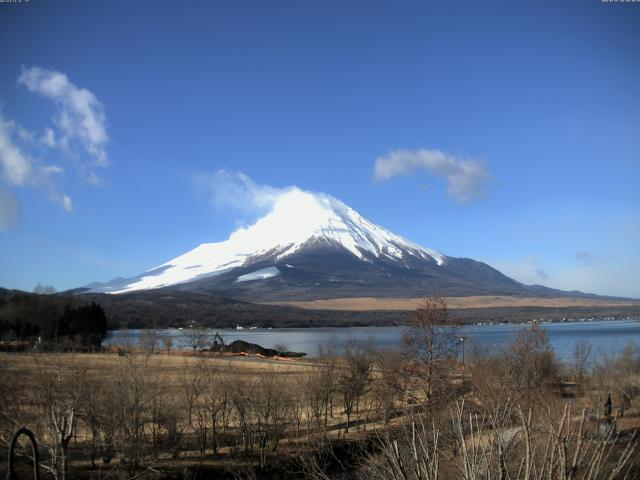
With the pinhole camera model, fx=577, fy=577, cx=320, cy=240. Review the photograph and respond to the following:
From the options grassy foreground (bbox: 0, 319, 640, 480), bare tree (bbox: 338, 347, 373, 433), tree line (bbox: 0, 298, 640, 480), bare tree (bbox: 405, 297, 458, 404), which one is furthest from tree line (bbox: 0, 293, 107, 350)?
bare tree (bbox: 405, 297, 458, 404)

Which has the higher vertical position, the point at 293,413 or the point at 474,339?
the point at 293,413

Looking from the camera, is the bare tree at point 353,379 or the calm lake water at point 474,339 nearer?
the bare tree at point 353,379

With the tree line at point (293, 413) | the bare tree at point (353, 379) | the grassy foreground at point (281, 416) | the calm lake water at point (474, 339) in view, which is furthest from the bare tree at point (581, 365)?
the bare tree at point (353, 379)

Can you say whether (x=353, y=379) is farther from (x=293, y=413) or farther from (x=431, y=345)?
(x=293, y=413)

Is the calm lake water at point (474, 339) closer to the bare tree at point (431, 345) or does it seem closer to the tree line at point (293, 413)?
the bare tree at point (431, 345)

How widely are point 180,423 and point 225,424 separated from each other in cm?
322

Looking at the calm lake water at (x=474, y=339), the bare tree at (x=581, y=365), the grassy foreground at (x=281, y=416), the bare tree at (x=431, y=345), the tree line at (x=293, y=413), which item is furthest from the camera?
the calm lake water at (x=474, y=339)

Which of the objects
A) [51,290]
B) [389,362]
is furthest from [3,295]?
[389,362]

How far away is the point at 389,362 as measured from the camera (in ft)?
132

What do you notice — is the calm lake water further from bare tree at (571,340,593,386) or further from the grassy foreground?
the grassy foreground

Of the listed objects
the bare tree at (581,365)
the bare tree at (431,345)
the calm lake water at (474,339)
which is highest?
the bare tree at (431,345)

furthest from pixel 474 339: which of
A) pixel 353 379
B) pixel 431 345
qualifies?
pixel 431 345

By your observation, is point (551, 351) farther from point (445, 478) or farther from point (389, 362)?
point (445, 478)

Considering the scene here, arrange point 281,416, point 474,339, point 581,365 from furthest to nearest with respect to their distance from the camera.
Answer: point 474,339 → point 581,365 → point 281,416
